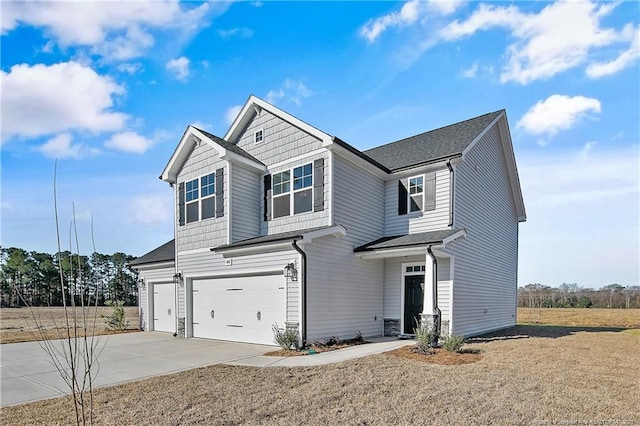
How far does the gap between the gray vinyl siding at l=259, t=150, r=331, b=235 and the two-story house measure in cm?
3

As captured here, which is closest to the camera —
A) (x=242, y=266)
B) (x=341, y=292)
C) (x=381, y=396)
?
(x=381, y=396)

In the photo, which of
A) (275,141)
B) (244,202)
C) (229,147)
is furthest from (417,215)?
(229,147)

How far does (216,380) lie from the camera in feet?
22.8

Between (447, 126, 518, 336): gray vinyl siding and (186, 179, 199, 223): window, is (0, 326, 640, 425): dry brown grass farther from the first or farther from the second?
(186, 179, 199, 223): window

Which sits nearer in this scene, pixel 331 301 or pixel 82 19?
pixel 82 19

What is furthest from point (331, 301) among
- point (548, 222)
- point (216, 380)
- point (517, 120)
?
point (548, 222)

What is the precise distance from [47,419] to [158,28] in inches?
282

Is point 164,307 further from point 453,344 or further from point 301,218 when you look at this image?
point 453,344

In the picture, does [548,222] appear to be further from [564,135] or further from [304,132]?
[304,132]

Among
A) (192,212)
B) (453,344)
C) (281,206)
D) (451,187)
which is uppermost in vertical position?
(451,187)

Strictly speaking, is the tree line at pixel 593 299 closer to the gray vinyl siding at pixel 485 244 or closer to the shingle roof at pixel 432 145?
the gray vinyl siding at pixel 485 244

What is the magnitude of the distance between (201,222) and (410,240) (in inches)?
279

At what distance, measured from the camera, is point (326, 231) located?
36.1ft

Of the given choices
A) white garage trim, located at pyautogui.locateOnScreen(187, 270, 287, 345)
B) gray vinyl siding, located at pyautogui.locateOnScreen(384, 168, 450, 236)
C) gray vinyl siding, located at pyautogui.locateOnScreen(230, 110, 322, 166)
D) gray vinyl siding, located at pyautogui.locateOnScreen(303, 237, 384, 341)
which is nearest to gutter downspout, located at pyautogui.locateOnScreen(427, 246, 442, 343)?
gray vinyl siding, located at pyautogui.locateOnScreen(384, 168, 450, 236)
